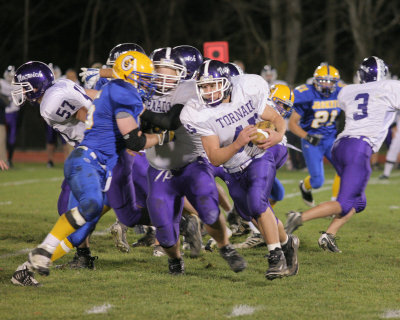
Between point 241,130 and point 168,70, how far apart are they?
0.65 m

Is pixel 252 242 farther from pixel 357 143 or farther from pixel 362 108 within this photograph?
pixel 362 108

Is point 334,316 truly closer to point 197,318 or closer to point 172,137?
point 197,318

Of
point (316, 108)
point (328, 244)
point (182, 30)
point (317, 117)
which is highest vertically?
point (182, 30)

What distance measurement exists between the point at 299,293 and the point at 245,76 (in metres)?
1.49

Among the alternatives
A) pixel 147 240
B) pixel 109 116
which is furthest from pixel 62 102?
pixel 147 240

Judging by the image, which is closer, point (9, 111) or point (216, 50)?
point (216, 50)

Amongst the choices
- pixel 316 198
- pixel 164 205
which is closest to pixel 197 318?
pixel 164 205

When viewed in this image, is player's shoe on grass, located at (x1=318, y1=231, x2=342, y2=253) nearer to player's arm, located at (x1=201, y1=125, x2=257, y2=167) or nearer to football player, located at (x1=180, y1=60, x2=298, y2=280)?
football player, located at (x1=180, y1=60, x2=298, y2=280)

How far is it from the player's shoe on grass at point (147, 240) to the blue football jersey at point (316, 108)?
253cm

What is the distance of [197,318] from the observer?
12.5 feet

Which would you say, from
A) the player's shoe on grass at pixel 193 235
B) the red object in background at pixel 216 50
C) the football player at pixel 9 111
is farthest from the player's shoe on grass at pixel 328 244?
the football player at pixel 9 111

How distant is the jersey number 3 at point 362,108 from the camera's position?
232 inches

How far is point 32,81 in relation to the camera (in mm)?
4988

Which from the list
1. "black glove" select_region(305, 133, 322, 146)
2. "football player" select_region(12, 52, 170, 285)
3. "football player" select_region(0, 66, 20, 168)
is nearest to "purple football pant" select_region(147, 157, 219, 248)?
"football player" select_region(12, 52, 170, 285)
